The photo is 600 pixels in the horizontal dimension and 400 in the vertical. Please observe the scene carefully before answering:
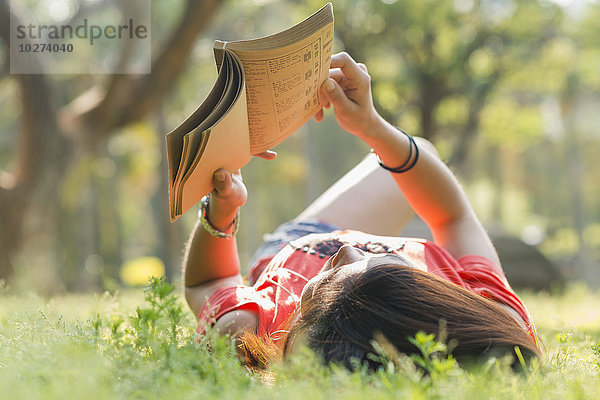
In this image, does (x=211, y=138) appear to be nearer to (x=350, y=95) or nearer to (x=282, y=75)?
(x=282, y=75)

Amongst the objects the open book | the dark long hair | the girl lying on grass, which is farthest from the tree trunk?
the dark long hair

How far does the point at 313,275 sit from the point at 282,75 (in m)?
0.82

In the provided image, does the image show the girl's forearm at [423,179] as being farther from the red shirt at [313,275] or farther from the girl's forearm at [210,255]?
the girl's forearm at [210,255]

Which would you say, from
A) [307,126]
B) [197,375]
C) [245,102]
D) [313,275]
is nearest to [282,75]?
[245,102]

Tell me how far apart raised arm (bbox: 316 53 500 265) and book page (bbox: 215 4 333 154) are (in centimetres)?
15

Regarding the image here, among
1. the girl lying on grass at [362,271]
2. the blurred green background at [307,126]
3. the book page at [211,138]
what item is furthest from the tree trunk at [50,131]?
the book page at [211,138]

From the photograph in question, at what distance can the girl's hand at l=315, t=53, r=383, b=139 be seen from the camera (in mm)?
2172

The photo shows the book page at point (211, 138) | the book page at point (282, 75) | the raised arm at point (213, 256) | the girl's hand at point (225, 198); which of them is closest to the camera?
the book page at point (211, 138)

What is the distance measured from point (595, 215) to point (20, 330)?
3548 cm

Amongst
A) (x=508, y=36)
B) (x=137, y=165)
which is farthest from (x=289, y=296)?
(x=137, y=165)

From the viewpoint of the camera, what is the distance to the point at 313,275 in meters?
2.23

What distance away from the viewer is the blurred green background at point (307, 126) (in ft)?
22.0

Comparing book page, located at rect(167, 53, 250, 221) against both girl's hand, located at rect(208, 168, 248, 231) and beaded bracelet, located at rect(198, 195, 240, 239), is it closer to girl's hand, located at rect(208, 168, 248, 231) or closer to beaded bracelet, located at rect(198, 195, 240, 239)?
girl's hand, located at rect(208, 168, 248, 231)

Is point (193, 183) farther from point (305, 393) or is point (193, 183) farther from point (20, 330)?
point (305, 393)
